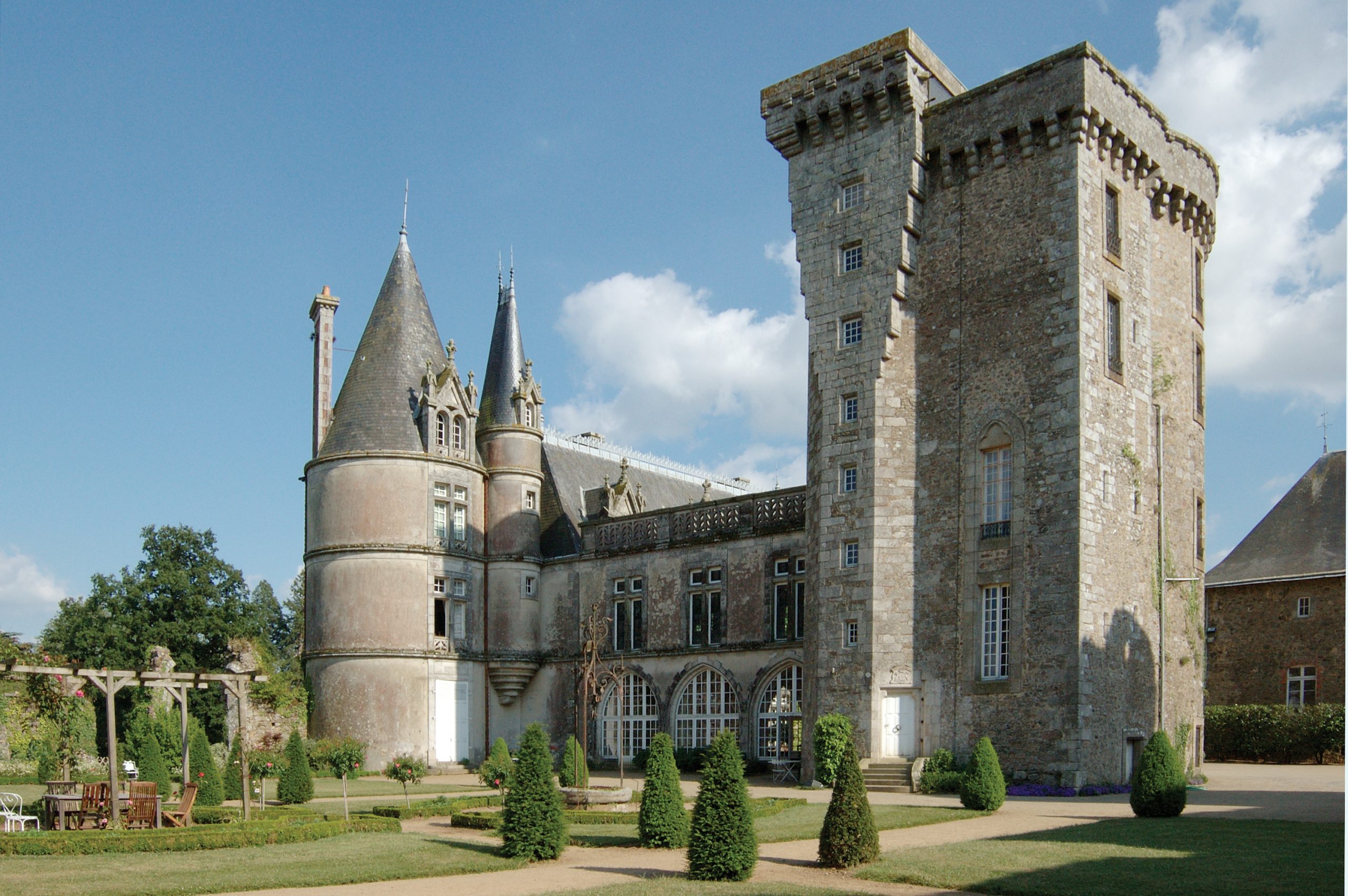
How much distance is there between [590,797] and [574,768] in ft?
5.01

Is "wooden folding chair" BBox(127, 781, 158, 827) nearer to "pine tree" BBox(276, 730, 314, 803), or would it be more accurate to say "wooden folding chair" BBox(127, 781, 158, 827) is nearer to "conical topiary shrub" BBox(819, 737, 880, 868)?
"pine tree" BBox(276, 730, 314, 803)

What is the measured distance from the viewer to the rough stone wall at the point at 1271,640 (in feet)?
121

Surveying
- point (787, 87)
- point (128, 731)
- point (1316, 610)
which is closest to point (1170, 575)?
point (1316, 610)

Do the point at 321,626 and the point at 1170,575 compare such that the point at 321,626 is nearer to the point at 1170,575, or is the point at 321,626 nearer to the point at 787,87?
the point at 787,87

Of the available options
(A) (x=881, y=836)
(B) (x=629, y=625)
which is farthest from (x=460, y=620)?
(A) (x=881, y=836)

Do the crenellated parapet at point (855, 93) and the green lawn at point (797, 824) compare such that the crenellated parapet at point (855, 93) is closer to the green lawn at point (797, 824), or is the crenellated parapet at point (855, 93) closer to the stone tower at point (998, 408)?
the stone tower at point (998, 408)

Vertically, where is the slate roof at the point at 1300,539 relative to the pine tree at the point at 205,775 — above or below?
above

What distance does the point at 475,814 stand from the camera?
20266 mm

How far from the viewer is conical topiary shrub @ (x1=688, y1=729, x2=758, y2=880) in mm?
14352

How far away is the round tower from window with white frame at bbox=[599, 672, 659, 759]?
370cm

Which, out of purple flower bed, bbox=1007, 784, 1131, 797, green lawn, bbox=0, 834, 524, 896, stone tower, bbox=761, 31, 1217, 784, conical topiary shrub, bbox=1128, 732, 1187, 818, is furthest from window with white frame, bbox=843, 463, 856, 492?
green lawn, bbox=0, 834, 524, 896

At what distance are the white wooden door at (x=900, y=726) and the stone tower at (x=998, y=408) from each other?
39 mm

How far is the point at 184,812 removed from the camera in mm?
19938

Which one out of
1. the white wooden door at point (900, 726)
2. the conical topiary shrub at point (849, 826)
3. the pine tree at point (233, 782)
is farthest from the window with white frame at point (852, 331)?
the pine tree at point (233, 782)
